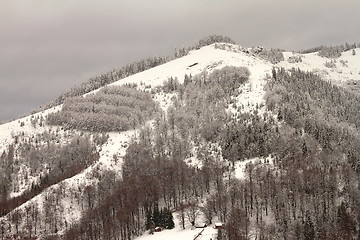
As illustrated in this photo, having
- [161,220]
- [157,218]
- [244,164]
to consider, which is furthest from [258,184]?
[157,218]

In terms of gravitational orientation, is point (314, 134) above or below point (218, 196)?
above

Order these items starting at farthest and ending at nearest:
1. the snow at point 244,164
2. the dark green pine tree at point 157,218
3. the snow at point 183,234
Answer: the snow at point 244,164
the dark green pine tree at point 157,218
the snow at point 183,234

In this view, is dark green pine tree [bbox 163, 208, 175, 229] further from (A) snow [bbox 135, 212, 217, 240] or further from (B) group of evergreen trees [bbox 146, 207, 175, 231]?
(A) snow [bbox 135, 212, 217, 240]

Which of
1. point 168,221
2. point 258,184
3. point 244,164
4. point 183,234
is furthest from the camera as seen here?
point 244,164

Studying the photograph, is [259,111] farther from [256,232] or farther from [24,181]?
[24,181]

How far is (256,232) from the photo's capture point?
11412cm

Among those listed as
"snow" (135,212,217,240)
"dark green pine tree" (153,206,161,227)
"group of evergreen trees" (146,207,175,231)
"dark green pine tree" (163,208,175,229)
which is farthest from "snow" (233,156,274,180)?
"dark green pine tree" (153,206,161,227)

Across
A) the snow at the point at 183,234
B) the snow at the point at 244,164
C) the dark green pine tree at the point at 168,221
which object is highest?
the snow at the point at 244,164

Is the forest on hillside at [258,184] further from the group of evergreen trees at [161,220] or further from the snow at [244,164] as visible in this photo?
the group of evergreen trees at [161,220]

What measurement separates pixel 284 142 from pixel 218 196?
4293 cm

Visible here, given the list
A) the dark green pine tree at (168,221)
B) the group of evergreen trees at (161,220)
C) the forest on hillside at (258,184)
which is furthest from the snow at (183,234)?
the forest on hillside at (258,184)

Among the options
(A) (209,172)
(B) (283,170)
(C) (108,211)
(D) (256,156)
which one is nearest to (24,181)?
(C) (108,211)

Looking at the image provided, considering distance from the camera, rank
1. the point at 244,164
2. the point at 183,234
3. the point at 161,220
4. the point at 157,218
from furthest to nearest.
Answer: the point at 244,164, the point at 157,218, the point at 161,220, the point at 183,234

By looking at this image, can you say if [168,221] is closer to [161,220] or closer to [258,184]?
[161,220]
